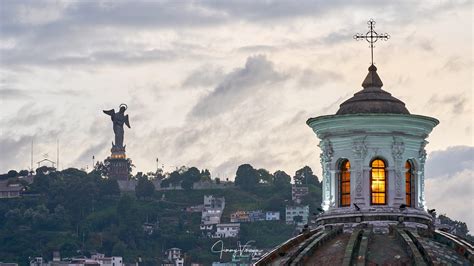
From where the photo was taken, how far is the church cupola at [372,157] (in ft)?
145

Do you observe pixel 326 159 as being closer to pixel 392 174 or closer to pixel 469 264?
pixel 392 174

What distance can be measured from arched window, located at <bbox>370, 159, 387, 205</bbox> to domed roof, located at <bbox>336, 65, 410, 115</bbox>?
118cm

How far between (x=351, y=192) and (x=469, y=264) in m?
3.23

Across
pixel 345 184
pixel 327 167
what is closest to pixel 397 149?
pixel 345 184

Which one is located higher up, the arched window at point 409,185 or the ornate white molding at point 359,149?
the ornate white molding at point 359,149

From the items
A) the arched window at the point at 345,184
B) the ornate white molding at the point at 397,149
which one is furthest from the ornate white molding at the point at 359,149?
the ornate white molding at the point at 397,149

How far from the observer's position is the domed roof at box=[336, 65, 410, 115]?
44.1 metres

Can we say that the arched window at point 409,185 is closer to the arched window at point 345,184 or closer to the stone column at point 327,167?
the arched window at point 345,184

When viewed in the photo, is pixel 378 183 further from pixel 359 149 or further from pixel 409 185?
pixel 359 149

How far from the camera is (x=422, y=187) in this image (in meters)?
45.2

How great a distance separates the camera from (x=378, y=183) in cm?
4462

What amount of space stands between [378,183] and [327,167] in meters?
1.20

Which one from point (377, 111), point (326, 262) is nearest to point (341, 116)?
point (377, 111)

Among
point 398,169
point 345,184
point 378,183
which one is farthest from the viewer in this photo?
point 345,184
